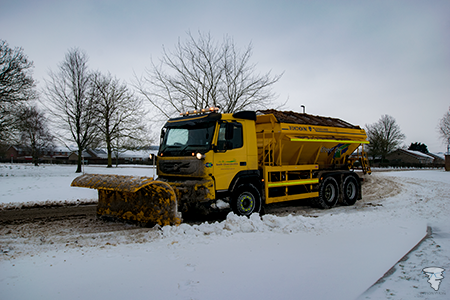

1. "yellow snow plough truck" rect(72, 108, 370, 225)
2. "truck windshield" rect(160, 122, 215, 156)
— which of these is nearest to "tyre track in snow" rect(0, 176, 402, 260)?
"yellow snow plough truck" rect(72, 108, 370, 225)

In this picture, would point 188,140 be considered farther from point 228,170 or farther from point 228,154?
point 228,170

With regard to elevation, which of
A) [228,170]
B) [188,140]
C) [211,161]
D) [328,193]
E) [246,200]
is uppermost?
[188,140]

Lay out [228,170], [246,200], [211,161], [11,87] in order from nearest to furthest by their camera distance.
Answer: [211,161]
[228,170]
[246,200]
[11,87]

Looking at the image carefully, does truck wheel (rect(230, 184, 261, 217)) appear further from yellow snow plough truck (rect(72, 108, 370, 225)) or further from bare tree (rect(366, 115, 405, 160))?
bare tree (rect(366, 115, 405, 160))

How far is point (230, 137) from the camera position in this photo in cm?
697

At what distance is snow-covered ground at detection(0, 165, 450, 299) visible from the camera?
3.35 m

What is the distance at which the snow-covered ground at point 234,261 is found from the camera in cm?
335

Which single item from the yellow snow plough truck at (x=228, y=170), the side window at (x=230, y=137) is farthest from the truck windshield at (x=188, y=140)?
the side window at (x=230, y=137)

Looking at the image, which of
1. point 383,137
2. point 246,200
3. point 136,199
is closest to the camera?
point 136,199

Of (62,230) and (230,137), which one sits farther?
(230,137)

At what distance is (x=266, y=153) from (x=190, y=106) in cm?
969

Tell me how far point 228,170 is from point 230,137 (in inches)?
32.8

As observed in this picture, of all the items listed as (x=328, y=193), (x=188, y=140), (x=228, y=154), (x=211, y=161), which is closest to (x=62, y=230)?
(x=188, y=140)

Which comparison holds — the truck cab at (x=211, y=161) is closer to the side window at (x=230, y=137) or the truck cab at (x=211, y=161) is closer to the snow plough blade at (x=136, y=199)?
the side window at (x=230, y=137)
